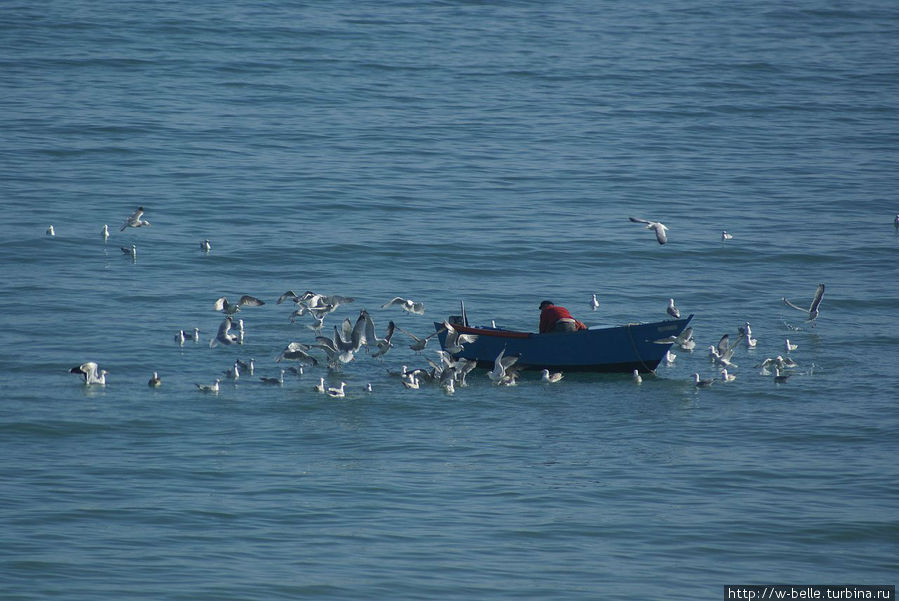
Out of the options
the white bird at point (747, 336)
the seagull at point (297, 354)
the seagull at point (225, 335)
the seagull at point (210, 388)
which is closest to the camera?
the seagull at point (210, 388)

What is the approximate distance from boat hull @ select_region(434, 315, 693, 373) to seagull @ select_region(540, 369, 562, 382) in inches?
7.6

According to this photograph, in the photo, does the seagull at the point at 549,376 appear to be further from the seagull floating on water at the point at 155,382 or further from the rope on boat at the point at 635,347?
the seagull floating on water at the point at 155,382

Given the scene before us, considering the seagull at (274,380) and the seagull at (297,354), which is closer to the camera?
the seagull at (274,380)

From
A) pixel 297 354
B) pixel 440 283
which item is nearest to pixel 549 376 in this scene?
pixel 297 354

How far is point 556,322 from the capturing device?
19484mm

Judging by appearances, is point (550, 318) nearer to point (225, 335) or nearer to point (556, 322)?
point (556, 322)

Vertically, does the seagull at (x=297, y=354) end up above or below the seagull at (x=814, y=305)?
below

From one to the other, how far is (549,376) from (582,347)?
67 cm

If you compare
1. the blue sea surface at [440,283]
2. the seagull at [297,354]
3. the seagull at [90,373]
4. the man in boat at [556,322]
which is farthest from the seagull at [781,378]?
the seagull at [90,373]

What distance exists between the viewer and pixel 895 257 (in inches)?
1117

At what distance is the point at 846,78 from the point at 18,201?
3206 cm

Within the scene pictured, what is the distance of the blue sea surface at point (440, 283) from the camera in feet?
42.8

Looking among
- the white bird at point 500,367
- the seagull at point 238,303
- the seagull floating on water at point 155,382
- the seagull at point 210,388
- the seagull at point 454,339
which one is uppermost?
the seagull at point 238,303

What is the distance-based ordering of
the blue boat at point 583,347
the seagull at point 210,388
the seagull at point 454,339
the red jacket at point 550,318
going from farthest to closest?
the red jacket at point 550,318 < the seagull at point 454,339 < the blue boat at point 583,347 < the seagull at point 210,388
